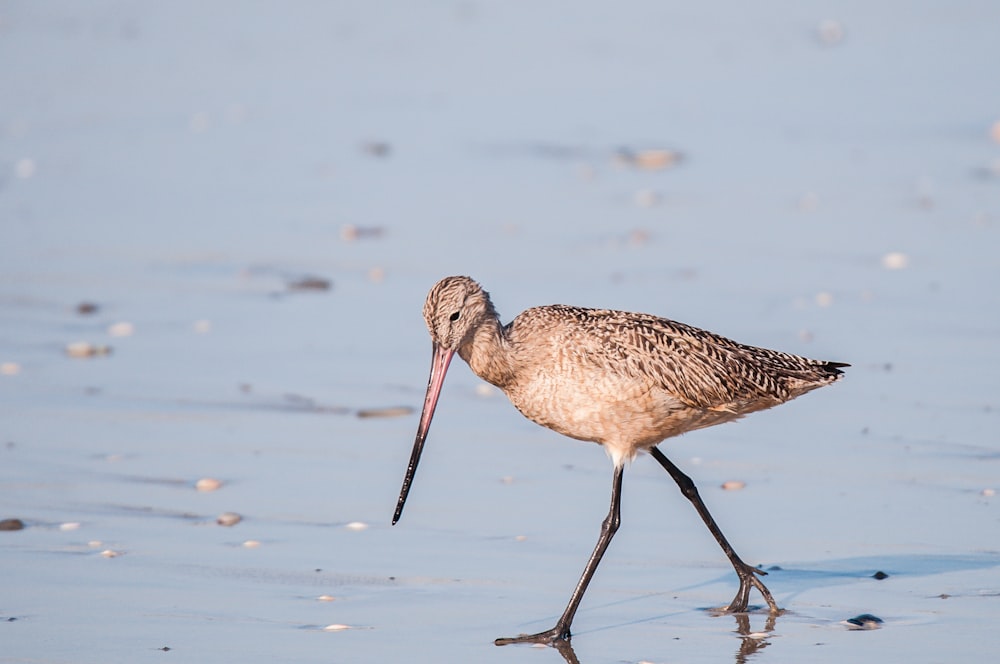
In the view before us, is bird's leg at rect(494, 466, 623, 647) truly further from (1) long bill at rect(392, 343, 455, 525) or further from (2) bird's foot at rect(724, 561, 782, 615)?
(1) long bill at rect(392, 343, 455, 525)

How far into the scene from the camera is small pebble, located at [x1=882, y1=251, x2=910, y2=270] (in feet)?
32.5

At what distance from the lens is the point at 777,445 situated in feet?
24.2

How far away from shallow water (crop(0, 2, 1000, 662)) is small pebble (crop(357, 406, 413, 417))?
0.16 feet

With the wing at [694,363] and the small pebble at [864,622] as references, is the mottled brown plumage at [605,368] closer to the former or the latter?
the wing at [694,363]

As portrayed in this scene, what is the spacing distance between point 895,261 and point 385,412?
3.69 metres

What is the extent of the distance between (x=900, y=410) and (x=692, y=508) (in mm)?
1472

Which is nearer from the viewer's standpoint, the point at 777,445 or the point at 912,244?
the point at 777,445

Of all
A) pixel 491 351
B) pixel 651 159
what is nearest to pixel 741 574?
pixel 491 351

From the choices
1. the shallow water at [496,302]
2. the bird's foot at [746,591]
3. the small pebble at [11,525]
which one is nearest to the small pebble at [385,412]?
the shallow water at [496,302]

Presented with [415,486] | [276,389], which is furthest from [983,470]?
[276,389]

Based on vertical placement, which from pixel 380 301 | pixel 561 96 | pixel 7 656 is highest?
pixel 561 96

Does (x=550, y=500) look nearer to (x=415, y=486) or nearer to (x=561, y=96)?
(x=415, y=486)

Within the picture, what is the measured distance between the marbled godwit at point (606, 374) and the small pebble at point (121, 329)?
11.1 feet

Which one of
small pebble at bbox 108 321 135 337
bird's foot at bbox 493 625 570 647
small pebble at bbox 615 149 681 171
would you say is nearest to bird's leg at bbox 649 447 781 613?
bird's foot at bbox 493 625 570 647
